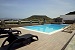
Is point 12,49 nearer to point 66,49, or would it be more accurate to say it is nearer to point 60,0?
point 66,49

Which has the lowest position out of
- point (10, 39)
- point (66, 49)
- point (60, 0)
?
point (66, 49)

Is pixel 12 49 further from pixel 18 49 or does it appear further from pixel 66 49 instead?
pixel 66 49

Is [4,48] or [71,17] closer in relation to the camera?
[4,48]

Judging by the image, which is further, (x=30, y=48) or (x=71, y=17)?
(x=71, y=17)

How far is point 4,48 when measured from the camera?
5.85 meters

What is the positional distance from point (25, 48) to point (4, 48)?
3.82ft

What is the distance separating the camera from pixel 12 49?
18.9ft

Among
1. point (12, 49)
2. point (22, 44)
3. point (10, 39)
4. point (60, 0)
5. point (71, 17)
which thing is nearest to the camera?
point (12, 49)

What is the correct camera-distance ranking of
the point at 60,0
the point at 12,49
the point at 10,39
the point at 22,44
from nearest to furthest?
the point at 12,49 → the point at 10,39 → the point at 22,44 → the point at 60,0

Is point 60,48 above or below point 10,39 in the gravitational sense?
below

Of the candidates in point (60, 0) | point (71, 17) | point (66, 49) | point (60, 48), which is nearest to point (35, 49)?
point (60, 48)

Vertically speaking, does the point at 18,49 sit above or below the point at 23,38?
below

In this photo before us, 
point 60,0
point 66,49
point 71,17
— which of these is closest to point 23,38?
point 66,49

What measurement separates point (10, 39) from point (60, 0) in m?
15.2
